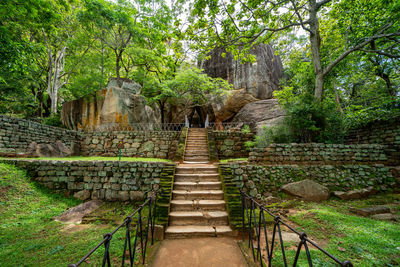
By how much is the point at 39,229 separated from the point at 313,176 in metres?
8.88

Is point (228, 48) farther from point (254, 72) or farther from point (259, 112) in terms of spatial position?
point (254, 72)

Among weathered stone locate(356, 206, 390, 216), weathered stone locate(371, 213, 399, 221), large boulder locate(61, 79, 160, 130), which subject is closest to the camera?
weathered stone locate(371, 213, 399, 221)

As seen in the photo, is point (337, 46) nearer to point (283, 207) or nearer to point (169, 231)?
point (283, 207)

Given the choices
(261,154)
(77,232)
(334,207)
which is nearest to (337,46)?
(261,154)

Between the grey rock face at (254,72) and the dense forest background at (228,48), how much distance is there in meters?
3.86

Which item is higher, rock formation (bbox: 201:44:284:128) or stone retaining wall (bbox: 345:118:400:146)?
rock formation (bbox: 201:44:284:128)

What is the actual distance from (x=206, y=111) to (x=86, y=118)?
1226cm

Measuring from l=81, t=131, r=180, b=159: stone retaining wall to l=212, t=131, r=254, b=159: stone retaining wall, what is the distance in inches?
111

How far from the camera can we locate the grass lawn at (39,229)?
271 cm

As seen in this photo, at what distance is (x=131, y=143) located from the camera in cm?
948

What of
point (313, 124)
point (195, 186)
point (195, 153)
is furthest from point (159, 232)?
point (313, 124)

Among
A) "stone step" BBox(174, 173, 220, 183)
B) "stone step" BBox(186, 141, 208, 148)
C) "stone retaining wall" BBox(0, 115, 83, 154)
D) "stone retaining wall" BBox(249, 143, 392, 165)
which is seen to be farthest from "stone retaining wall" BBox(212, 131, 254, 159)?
"stone retaining wall" BBox(0, 115, 83, 154)

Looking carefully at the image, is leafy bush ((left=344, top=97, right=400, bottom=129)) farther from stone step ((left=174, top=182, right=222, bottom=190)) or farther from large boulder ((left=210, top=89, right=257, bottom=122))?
large boulder ((left=210, top=89, right=257, bottom=122))

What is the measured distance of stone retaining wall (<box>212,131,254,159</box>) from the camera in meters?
9.44
